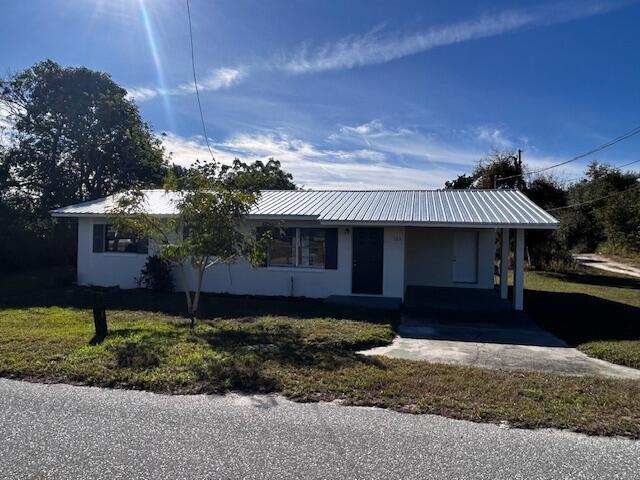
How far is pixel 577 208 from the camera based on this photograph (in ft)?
117

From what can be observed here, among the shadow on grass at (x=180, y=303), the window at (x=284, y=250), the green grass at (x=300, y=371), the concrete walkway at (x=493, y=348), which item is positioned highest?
the window at (x=284, y=250)

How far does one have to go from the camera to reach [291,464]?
11.3 ft

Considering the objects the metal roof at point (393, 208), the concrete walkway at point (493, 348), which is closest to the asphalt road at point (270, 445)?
the concrete walkway at point (493, 348)

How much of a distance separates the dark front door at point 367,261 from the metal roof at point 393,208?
1.78 ft

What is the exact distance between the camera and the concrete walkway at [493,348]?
22.1 feet

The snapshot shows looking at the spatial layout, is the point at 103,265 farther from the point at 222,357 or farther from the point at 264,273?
the point at 222,357

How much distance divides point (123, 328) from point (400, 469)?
21.5 feet

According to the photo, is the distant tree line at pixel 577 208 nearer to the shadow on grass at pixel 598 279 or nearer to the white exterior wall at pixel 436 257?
the shadow on grass at pixel 598 279

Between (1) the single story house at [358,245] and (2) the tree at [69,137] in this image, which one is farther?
(2) the tree at [69,137]

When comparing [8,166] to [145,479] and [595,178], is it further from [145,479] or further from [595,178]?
[595,178]

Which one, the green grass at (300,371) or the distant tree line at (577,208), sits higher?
the distant tree line at (577,208)

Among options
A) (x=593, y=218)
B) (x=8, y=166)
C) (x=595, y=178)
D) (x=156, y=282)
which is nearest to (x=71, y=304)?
(x=156, y=282)

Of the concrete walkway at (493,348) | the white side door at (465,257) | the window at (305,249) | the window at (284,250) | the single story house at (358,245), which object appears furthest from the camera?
the white side door at (465,257)

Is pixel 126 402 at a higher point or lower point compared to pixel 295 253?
lower
